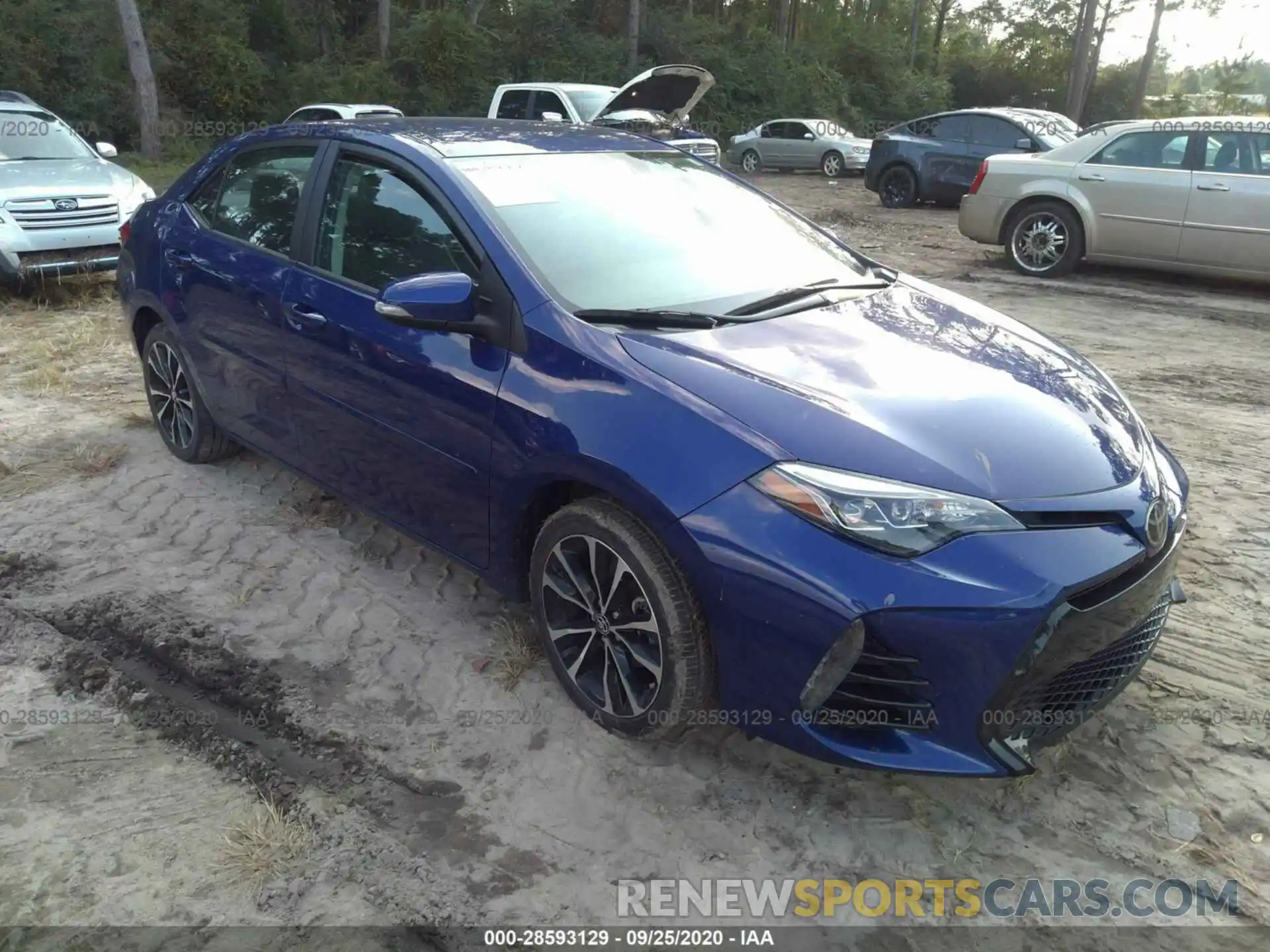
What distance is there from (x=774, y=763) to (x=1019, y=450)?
3.66ft

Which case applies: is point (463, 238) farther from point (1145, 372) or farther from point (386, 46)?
point (386, 46)

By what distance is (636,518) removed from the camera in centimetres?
258

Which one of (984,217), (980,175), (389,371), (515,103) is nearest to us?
(389,371)

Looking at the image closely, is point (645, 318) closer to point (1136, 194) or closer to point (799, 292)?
point (799, 292)

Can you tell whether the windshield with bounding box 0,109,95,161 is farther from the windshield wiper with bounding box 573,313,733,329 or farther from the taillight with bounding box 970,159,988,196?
the taillight with bounding box 970,159,988,196

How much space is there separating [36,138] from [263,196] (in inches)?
278

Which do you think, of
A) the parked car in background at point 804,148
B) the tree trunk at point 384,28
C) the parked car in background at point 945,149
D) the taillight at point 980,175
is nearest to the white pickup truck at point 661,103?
the taillight at point 980,175

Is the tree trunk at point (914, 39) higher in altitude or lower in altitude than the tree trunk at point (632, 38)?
higher

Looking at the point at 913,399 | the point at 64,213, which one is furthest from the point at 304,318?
the point at 64,213

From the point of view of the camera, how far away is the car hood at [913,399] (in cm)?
240

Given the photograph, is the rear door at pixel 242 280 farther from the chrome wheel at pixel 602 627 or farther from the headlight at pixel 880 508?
the headlight at pixel 880 508

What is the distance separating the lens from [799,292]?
327 cm

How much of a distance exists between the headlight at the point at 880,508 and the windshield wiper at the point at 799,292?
0.84 m

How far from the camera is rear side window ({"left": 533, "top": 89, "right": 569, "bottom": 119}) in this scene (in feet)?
46.8
